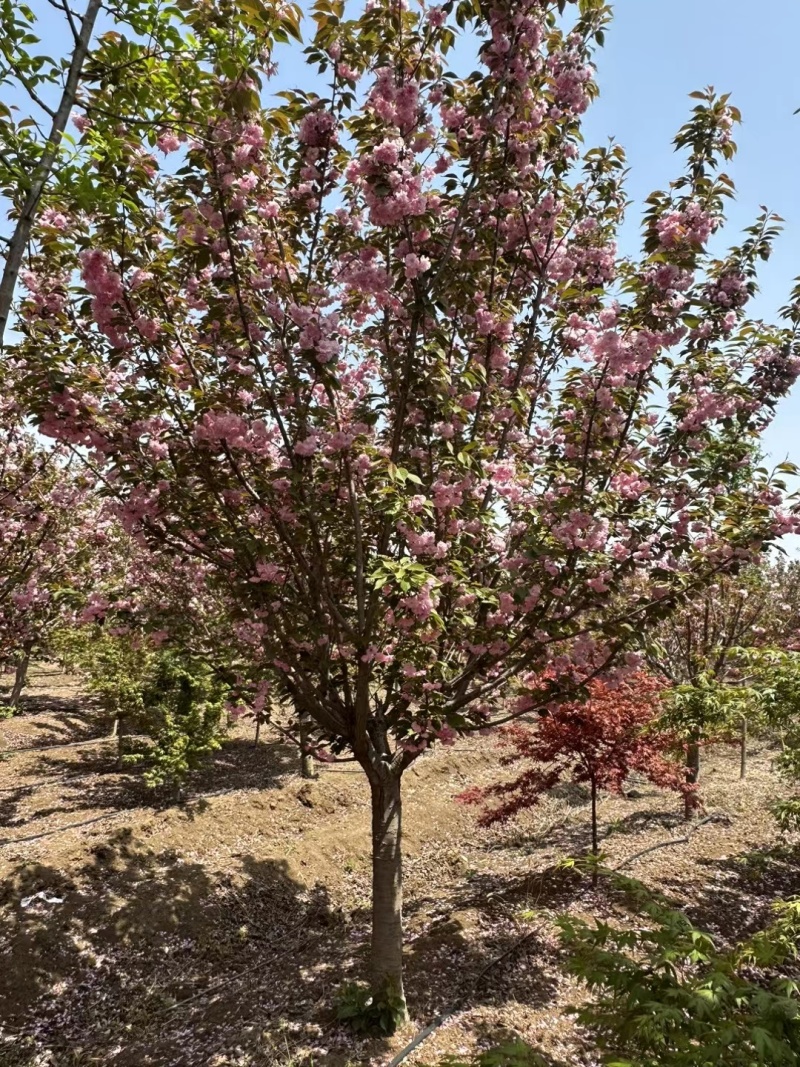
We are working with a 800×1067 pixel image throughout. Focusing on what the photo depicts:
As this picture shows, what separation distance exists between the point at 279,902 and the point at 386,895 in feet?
11.4

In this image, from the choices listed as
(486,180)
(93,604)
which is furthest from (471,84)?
(93,604)

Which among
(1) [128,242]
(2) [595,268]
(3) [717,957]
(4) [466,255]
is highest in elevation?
(2) [595,268]

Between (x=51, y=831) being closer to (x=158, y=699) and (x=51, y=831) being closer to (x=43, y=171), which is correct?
(x=158, y=699)

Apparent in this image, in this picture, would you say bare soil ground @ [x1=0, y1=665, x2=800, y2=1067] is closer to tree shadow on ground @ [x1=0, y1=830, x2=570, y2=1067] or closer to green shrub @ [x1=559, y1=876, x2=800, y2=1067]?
tree shadow on ground @ [x1=0, y1=830, x2=570, y2=1067]

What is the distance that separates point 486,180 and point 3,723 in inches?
612

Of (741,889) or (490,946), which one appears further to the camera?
(741,889)

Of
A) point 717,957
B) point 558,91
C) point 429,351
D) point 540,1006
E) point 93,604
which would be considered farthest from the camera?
point 540,1006

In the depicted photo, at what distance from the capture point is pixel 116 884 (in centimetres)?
769

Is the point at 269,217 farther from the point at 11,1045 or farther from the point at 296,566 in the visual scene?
the point at 11,1045

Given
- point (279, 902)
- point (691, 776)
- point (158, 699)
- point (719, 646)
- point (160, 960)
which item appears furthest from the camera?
point (719, 646)

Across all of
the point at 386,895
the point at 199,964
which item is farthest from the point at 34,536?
the point at 386,895

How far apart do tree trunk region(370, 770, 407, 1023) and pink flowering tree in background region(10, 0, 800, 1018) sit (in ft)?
0.09

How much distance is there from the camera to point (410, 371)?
4.27 m

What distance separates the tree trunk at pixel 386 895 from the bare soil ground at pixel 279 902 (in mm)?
420
